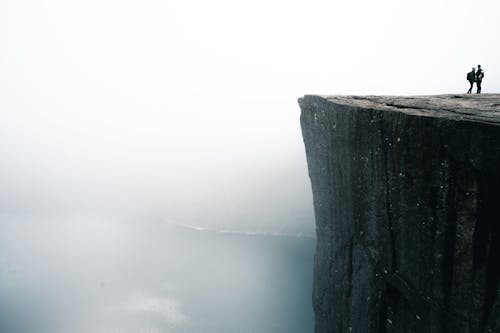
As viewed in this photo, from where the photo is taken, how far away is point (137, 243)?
162 m

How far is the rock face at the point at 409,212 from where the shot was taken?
9883mm

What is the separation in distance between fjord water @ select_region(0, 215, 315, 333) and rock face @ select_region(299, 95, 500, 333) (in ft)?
268

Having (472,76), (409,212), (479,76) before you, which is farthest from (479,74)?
(409,212)

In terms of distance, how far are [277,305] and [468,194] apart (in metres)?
100

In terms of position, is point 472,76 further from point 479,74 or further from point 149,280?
point 149,280

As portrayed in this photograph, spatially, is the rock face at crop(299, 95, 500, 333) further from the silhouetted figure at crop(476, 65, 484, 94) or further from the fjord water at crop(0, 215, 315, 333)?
the fjord water at crop(0, 215, 315, 333)

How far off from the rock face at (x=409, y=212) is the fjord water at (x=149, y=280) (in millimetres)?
81802

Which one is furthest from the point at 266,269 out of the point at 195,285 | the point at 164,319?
the point at 164,319

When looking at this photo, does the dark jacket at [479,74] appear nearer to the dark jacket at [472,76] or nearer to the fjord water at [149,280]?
the dark jacket at [472,76]

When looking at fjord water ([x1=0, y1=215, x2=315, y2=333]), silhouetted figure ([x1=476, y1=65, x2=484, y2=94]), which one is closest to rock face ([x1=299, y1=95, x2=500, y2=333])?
silhouetted figure ([x1=476, y1=65, x2=484, y2=94])

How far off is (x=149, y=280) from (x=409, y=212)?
124874mm

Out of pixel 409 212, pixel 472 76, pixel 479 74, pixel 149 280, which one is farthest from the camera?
pixel 149 280

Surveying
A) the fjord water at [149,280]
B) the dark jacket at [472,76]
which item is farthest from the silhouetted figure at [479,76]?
the fjord water at [149,280]

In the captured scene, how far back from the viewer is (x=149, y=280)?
12431cm
